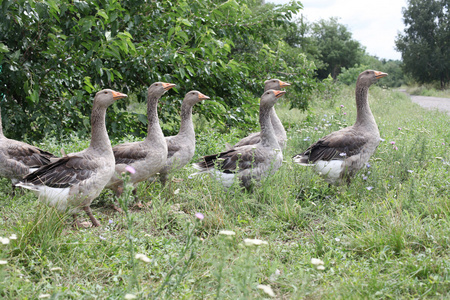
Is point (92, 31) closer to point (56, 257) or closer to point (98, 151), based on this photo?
point (98, 151)

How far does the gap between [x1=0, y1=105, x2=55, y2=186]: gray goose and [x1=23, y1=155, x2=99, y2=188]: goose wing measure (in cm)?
102

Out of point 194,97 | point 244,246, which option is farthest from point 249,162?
point 244,246

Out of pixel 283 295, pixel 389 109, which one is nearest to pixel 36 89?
pixel 283 295

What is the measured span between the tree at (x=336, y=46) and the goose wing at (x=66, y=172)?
5054 centimetres

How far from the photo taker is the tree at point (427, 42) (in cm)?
3981

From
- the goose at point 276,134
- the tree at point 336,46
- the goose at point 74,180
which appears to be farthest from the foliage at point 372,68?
the goose at point 74,180

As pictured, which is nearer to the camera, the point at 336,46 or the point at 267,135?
the point at 267,135

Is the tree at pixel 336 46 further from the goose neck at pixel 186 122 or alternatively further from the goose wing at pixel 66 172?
the goose wing at pixel 66 172

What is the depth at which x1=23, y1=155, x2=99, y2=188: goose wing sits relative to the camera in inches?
164

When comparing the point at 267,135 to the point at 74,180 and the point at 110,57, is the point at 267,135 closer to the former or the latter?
the point at 74,180

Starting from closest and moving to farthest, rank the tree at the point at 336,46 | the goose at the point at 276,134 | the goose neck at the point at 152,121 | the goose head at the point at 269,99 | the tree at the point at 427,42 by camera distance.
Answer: the goose neck at the point at 152,121
the goose head at the point at 269,99
the goose at the point at 276,134
the tree at the point at 427,42
the tree at the point at 336,46

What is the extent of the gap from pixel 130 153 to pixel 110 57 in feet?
8.58

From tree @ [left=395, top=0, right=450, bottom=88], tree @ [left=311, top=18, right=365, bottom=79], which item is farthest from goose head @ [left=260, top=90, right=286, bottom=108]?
tree @ [left=311, top=18, right=365, bottom=79]

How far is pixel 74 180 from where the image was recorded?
4.19 metres
